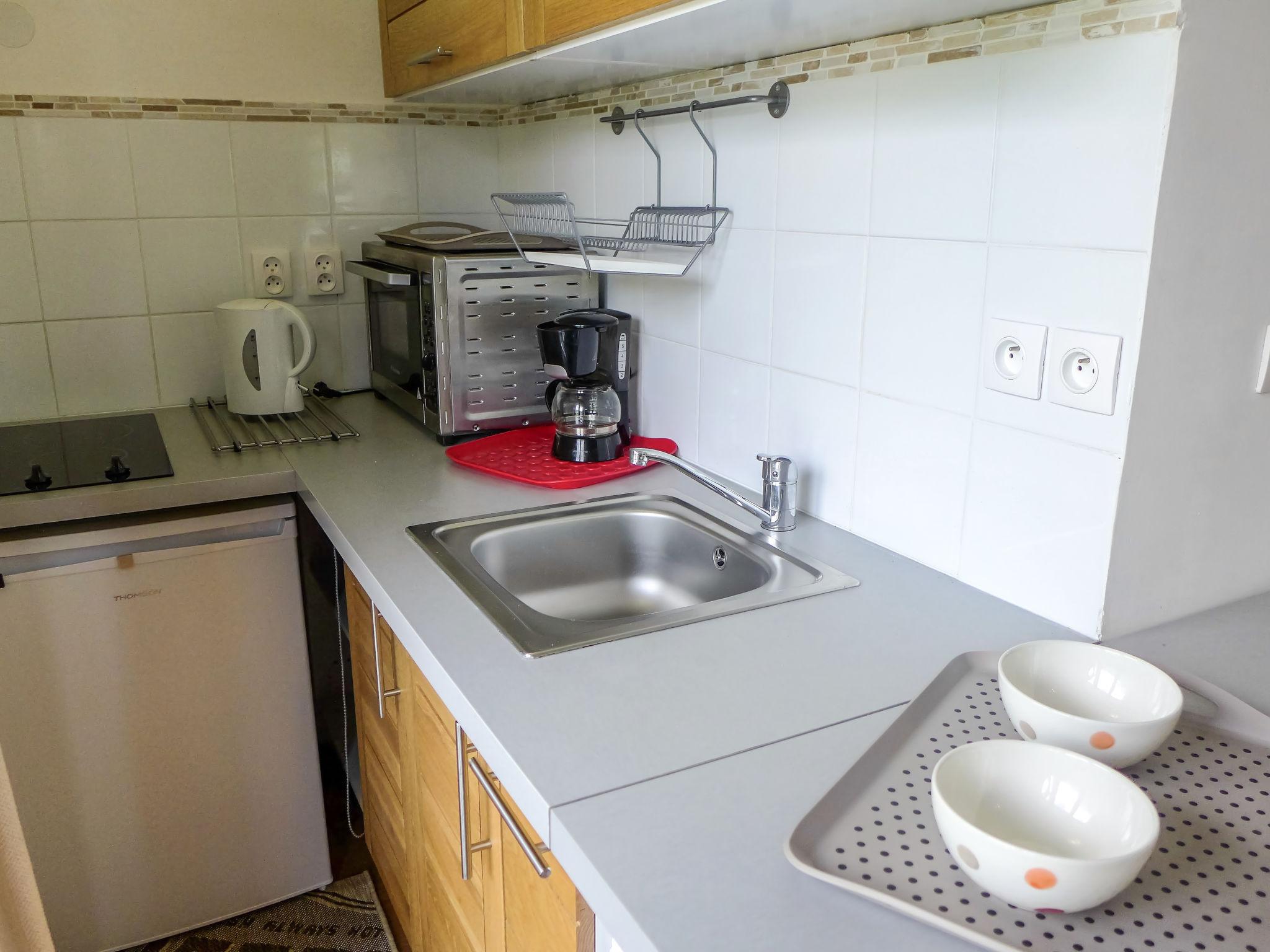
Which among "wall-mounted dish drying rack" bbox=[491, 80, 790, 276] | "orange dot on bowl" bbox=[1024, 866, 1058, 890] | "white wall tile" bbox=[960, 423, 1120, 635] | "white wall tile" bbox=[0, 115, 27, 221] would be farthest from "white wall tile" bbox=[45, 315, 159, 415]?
"orange dot on bowl" bbox=[1024, 866, 1058, 890]

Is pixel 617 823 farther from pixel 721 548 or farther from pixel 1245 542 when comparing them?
pixel 1245 542

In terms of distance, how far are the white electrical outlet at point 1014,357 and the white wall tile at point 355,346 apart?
1.55 metres

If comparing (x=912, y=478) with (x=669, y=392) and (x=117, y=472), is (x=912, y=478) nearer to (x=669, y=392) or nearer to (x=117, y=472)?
(x=669, y=392)

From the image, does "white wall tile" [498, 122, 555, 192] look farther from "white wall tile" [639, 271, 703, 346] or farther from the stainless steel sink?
the stainless steel sink

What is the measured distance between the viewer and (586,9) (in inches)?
47.1

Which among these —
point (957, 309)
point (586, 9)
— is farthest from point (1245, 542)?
point (586, 9)

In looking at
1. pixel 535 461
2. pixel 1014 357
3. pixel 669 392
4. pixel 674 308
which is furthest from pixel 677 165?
pixel 1014 357

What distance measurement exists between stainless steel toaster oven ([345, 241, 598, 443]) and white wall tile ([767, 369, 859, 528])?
54 centimetres

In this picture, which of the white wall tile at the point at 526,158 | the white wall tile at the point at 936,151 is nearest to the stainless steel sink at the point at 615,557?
the white wall tile at the point at 936,151

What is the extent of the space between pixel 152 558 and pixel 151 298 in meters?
0.71

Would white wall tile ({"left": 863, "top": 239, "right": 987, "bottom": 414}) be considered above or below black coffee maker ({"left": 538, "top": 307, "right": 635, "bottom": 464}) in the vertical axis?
above

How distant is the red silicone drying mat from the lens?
5.28 feet

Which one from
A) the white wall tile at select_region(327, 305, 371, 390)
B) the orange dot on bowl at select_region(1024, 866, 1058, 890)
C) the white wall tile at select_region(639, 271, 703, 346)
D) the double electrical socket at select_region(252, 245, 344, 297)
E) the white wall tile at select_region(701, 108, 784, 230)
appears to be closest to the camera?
the orange dot on bowl at select_region(1024, 866, 1058, 890)

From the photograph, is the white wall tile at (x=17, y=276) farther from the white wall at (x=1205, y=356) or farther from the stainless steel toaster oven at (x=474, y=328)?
the white wall at (x=1205, y=356)
